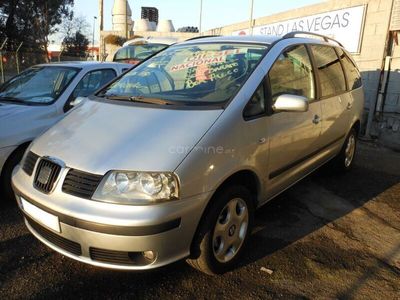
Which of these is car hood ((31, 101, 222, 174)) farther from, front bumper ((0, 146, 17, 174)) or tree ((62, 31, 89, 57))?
tree ((62, 31, 89, 57))

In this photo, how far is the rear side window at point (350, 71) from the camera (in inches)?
199

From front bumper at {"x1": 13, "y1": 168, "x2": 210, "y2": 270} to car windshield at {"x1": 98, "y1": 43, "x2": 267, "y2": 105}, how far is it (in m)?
0.95

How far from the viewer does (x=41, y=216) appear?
2.68m

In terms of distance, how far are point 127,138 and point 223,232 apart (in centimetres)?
96

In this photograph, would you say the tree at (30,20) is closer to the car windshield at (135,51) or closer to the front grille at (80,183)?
the car windshield at (135,51)

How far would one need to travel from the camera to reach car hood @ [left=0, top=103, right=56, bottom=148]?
3.94m

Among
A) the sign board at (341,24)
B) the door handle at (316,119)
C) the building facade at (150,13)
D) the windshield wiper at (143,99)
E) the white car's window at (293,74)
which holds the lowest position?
the door handle at (316,119)

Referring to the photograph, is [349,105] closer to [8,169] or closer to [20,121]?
[20,121]

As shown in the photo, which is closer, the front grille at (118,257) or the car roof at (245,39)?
the front grille at (118,257)

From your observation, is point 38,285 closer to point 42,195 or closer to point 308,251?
point 42,195

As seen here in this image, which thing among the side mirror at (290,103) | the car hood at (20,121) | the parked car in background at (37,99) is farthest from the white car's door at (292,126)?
the car hood at (20,121)

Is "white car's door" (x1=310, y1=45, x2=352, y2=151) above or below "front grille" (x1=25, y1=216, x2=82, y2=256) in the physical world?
above

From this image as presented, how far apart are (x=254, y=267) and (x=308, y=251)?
57 centimetres

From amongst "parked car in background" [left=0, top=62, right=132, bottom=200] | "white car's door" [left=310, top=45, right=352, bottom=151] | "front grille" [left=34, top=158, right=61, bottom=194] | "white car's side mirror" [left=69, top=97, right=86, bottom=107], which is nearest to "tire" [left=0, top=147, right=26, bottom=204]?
"parked car in background" [left=0, top=62, right=132, bottom=200]
